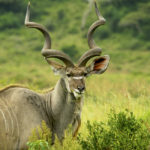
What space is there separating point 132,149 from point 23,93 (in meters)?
1.45

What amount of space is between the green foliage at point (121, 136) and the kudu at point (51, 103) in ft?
1.81

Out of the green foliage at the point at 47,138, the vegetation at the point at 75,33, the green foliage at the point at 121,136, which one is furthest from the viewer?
the vegetation at the point at 75,33

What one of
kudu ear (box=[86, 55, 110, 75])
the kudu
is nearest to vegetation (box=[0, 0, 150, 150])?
kudu ear (box=[86, 55, 110, 75])

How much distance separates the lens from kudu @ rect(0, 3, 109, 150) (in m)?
4.75

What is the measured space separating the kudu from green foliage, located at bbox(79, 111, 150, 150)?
552 mm

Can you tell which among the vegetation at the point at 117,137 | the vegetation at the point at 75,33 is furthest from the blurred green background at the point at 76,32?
the vegetation at the point at 117,137

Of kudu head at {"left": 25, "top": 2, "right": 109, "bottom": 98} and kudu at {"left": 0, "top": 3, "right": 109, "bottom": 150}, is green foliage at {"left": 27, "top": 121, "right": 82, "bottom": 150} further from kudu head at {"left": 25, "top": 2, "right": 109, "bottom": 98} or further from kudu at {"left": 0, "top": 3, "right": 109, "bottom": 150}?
kudu head at {"left": 25, "top": 2, "right": 109, "bottom": 98}

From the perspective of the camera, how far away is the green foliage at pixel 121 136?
14.1 feet

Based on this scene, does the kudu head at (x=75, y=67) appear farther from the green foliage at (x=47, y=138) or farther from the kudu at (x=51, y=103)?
the green foliage at (x=47, y=138)

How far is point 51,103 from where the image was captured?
205 inches

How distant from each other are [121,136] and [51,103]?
1156 millimetres

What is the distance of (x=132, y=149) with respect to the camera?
4.28 m

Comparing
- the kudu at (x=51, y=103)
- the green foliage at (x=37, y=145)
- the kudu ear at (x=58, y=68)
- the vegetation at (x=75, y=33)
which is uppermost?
the vegetation at (x=75, y=33)

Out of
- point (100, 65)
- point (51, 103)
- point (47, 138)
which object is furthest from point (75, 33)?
point (47, 138)
